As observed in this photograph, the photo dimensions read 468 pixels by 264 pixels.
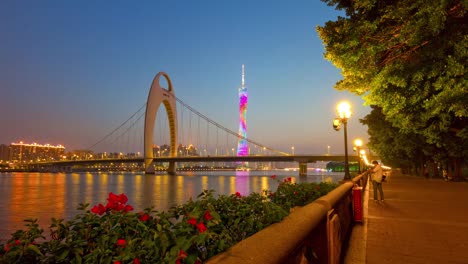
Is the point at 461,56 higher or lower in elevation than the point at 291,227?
higher

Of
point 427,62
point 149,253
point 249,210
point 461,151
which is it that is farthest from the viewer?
point 461,151

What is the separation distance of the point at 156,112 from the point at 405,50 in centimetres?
10140

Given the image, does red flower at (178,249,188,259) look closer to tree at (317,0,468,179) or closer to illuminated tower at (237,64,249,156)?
tree at (317,0,468,179)

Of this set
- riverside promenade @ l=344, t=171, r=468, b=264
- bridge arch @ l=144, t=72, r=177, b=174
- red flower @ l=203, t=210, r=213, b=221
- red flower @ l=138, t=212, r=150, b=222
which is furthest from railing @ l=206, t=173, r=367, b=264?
bridge arch @ l=144, t=72, r=177, b=174

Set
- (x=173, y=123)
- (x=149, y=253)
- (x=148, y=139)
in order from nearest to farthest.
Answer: (x=149, y=253)
(x=148, y=139)
(x=173, y=123)

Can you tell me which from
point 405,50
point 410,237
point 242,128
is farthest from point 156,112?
point 410,237

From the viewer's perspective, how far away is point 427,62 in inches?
343

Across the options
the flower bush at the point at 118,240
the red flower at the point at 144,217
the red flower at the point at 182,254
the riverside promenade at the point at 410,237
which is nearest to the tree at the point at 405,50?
the riverside promenade at the point at 410,237

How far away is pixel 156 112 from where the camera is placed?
351 ft

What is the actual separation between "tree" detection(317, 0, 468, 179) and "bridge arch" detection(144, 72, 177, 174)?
9461 cm

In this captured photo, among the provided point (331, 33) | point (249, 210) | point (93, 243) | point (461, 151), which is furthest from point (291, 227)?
point (461, 151)

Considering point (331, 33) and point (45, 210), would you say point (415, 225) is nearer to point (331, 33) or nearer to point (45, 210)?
point (331, 33)

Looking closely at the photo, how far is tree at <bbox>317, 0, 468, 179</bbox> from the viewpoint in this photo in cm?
764

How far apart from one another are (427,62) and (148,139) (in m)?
97.4
